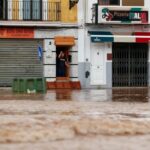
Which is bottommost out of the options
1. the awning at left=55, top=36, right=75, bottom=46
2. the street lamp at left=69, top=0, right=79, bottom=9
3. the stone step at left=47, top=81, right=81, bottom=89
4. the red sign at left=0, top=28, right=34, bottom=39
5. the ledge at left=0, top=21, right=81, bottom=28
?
the stone step at left=47, top=81, right=81, bottom=89

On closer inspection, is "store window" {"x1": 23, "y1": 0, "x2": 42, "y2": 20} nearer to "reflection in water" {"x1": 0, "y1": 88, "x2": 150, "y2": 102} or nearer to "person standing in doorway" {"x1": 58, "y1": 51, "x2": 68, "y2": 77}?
"person standing in doorway" {"x1": 58, "y1": 51, "x2": 68, "y2": 77}

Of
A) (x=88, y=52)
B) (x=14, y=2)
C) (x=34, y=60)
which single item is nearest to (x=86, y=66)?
(x=88, y=52)

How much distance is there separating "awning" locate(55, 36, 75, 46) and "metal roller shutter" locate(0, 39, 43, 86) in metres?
1.06

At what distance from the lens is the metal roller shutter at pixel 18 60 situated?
34.0 metres

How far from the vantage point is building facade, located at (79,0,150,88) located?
34125mm

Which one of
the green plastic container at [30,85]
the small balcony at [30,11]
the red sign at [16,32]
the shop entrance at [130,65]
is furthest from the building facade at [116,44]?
the green plastic container at [30,85]

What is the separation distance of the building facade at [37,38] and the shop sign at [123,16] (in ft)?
5.33

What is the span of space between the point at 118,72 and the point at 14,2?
7.22 m

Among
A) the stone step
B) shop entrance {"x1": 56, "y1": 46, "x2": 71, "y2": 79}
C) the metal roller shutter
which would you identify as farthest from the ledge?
the stone step

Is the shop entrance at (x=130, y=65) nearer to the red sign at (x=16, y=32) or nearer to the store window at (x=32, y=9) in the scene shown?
the store window at (x=32, y=9)

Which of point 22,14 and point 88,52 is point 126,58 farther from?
point 22,14

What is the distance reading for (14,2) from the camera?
33.7 metres

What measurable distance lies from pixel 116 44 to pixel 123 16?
1.76 meters

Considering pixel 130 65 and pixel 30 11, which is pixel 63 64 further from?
pixel 130 65
